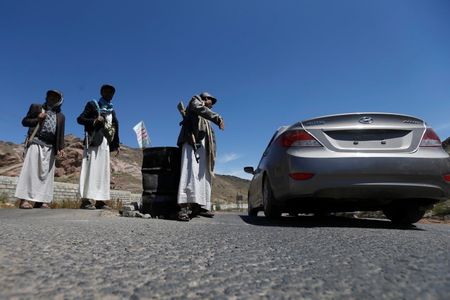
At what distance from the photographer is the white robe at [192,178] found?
17.2 ft

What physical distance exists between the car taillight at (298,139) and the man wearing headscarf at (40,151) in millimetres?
4197

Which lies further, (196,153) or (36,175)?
(36,175)

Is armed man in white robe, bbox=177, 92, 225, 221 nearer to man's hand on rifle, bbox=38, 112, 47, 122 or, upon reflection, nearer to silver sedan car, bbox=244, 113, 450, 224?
silver sedan car, bbox=244, 113, 450, 224

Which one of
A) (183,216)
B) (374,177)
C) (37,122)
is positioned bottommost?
(183,216)

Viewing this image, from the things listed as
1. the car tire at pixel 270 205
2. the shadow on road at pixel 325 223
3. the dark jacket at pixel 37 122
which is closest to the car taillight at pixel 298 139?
the car tire at pixel 270 205

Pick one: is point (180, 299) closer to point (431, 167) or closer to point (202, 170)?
point (431, 167)

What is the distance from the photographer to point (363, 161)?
4309 mm

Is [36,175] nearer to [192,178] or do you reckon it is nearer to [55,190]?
[192,178]

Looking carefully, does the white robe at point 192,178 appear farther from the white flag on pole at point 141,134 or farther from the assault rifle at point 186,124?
the white flag on pole at point 141,134

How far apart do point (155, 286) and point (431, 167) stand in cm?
387

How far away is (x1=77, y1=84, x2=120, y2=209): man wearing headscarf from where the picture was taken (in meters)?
6.42

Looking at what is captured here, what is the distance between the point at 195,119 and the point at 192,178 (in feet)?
2.76

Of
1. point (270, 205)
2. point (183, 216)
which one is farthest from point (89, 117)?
point (270, 205)

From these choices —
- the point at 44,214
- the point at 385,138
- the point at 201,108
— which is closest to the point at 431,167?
the point at 385,138
